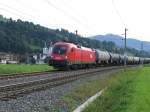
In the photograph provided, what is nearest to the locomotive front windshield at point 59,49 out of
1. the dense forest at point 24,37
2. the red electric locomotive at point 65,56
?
the red electric locomotive at point 65,56

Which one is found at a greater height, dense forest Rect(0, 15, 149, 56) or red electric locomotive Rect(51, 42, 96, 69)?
dense forest Rect(0, 15, 149, 56)

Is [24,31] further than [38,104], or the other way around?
[24,31]

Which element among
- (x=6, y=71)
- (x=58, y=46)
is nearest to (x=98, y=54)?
(x=58, y=46)

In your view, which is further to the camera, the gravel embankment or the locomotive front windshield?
the locomotive front windshield

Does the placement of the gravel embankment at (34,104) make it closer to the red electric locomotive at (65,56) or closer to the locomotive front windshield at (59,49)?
the red electric locomotive at (65,56)

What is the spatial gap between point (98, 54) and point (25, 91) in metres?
50.5

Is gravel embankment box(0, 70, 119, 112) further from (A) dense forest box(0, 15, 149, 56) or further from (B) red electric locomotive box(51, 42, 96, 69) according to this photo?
(A) dense forest box(0, 15, 149, 56)

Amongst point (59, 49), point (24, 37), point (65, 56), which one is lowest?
point (65, 56)

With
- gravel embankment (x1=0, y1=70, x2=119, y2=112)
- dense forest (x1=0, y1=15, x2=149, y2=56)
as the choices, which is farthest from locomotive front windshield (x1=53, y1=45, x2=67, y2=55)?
dense forest (x1=0, y1=15, x2=149, y2=56)

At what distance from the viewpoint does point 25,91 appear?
2170 centimetres

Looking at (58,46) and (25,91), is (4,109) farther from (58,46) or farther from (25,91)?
(58,46)

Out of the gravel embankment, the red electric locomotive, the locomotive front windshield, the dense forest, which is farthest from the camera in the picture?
the dense forest

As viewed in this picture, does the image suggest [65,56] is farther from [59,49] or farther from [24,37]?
[24,37]

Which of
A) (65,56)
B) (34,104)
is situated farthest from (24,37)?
(34,104)
